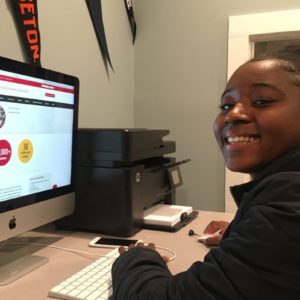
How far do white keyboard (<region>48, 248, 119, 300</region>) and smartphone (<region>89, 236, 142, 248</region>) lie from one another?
0.70 feet

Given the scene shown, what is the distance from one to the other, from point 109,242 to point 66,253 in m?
0.15

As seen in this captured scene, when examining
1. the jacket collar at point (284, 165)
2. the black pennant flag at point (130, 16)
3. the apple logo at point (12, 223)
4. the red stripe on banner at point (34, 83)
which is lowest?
the apple logo at point (12, 223)

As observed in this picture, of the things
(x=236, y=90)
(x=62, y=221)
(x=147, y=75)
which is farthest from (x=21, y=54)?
(x=147, y=75)

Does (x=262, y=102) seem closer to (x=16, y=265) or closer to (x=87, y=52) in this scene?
(x=16, y=265)

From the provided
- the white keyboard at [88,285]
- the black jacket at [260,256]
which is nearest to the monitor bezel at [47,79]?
the white keyboard at [88,285]

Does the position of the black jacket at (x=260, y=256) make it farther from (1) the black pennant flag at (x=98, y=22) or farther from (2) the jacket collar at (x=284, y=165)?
(1) the black pennant flag at (x=98, y=22)

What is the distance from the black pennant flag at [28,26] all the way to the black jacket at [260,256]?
1030 millimetres

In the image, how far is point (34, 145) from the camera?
109 centimetres

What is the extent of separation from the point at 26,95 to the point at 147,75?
54.5 inches

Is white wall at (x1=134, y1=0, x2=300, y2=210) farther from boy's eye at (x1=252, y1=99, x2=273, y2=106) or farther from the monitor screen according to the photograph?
boy's eye at (x1=252, y1=99, x2=273, y2=106)

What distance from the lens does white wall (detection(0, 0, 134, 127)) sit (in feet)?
5.04

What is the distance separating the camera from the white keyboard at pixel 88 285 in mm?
838

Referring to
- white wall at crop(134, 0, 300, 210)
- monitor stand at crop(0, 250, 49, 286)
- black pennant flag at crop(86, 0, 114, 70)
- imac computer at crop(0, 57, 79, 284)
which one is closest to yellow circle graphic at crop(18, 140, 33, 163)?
imac computer at crop(0, 57, 79, 284)

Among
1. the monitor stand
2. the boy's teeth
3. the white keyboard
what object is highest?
the boy's teeth
